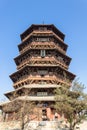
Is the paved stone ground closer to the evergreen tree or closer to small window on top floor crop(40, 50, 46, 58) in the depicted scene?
the evergreen tree

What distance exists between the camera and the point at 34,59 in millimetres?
36281

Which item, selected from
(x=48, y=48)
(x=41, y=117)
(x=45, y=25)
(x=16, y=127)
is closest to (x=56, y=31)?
(x=45, y=25)

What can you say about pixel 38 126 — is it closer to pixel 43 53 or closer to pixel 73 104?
pixel 73 104

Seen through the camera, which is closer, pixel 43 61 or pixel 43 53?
pixel 43 61

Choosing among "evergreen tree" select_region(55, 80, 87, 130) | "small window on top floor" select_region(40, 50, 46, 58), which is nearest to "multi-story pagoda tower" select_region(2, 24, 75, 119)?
"small window on top floor" select_region(40, 50, 46, 58)

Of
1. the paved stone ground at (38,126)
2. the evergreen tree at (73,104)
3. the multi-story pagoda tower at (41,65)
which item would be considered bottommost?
the paved stone ground at (38,126)

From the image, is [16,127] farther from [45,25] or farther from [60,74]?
[45,25]

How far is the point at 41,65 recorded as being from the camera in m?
34.9

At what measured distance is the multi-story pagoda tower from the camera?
32.5 meters

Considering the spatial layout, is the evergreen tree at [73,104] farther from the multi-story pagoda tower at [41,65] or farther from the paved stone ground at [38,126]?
the multi-story pagoda tower at [41,65]

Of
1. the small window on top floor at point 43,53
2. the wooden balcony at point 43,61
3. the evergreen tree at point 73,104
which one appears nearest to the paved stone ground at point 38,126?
the evergreen tree at point 73,104

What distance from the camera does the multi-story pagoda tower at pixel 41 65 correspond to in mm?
32531

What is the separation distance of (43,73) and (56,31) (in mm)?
8843

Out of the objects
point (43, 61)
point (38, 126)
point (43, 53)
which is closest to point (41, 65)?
point (43, 61)
